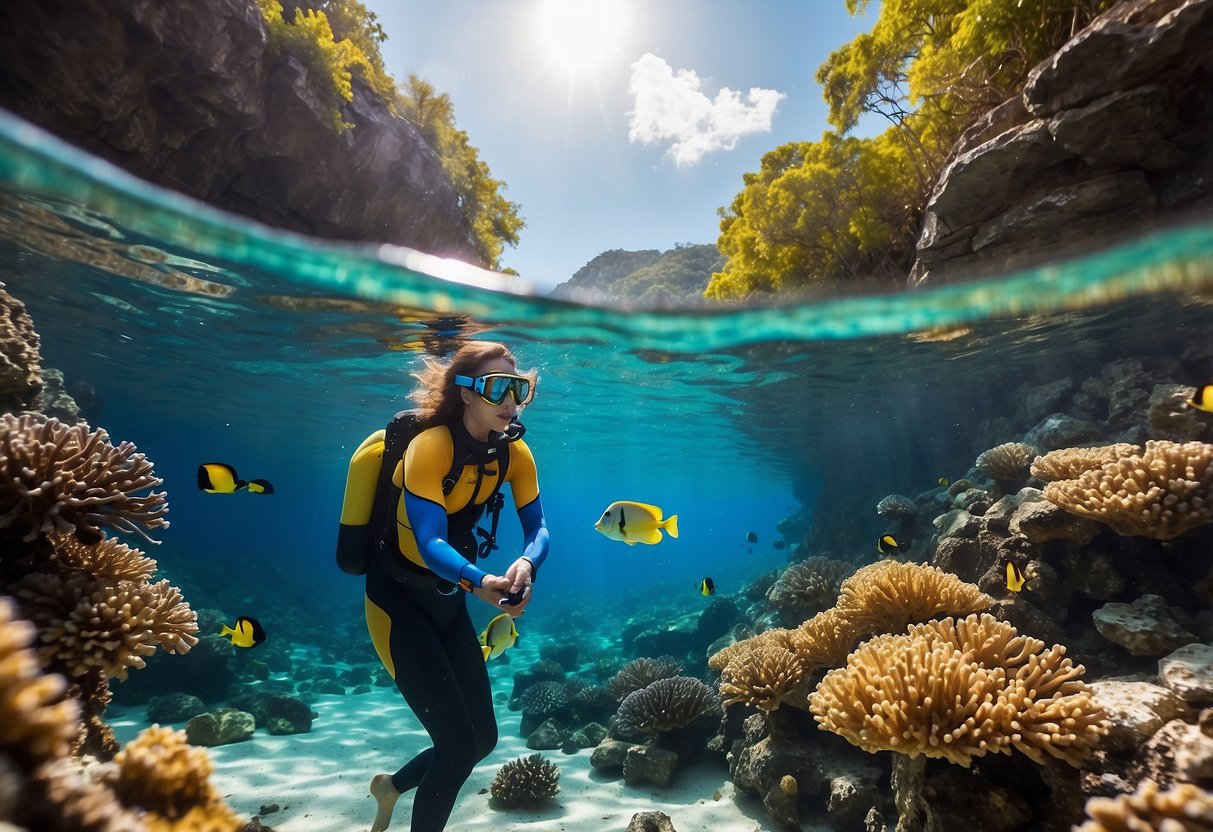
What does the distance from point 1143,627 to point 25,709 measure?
646 cm

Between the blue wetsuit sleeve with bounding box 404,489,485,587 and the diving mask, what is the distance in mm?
975

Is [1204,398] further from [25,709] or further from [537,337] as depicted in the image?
[537,337]

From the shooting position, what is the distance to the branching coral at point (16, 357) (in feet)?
13.6

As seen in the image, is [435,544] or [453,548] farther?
[453,548]

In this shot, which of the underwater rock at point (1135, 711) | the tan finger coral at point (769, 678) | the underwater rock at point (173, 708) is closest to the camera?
the underwater rock at point (1135, 711)

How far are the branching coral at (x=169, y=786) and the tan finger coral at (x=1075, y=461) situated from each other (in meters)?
7.03

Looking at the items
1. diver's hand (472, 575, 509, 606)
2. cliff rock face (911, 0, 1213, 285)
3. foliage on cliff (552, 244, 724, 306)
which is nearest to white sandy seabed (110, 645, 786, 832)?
diver's hand (472, 575, 509, 606)

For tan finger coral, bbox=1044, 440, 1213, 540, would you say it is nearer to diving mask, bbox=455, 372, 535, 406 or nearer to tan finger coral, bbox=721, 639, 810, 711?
tan finger coral, bbox=721, 639, 810, 711

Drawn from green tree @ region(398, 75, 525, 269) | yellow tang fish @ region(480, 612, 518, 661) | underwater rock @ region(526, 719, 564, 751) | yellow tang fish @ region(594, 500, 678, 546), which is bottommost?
underwater rock @ region(526, 719, 564, 751)

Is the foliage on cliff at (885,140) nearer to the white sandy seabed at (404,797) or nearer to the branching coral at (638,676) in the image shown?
the branching coral at (638,676)

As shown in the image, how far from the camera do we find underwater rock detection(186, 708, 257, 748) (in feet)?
29.2

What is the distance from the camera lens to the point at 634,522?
16.7ft

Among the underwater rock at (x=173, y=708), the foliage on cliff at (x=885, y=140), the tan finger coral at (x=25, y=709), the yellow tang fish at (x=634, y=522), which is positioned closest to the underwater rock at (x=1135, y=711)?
the yellow tang fish at (x=634, y=522)

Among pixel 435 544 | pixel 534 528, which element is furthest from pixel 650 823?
pixel 435 544
